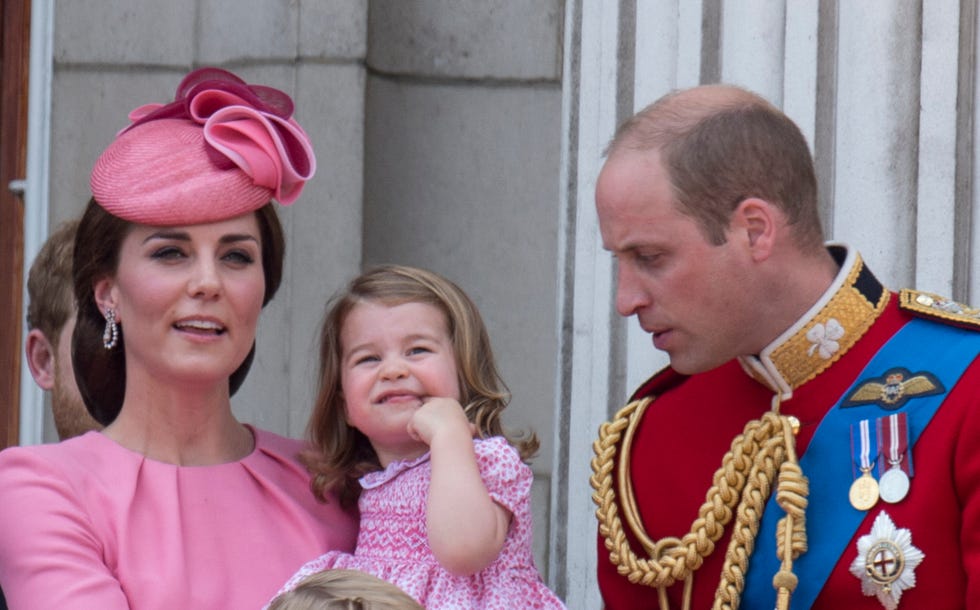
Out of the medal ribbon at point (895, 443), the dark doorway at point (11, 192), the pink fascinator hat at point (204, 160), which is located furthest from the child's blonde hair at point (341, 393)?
the dark doorway at point (11, 192)

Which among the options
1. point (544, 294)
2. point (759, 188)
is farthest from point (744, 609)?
point (544, 294)

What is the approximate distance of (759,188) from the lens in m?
3.13

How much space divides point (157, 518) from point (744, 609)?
1038mm

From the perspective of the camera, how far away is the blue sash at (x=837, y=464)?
119 inches

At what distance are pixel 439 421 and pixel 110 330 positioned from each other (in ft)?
2.24

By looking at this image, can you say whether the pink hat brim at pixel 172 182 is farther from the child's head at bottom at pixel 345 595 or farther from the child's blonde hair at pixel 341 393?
the child's head at bottom at pixel 345 595

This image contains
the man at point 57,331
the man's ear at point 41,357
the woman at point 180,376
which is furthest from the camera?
the man's ear at point 41,357

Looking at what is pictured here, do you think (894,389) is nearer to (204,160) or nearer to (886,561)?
(886,561)

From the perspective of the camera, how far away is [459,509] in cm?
321

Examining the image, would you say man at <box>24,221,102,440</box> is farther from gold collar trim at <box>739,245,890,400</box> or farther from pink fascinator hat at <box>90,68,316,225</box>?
gold collar trim at <box>739,245,890,400</box>

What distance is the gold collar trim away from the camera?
3121 mm

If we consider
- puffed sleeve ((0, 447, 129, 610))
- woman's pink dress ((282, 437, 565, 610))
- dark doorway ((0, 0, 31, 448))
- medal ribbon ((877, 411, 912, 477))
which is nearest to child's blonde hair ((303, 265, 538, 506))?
woman's pink dress ((282, 437, 565, 610))

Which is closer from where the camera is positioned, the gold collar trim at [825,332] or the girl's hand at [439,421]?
→ the gold collar trim at [825,332]

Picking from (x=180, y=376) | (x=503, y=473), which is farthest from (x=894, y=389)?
(x=180, y=376)
